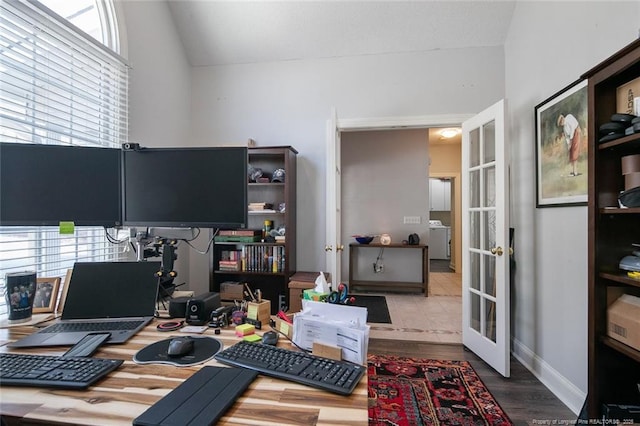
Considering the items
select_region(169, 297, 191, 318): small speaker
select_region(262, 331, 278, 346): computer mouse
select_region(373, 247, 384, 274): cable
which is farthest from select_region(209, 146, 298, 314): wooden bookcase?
select_region(373, 247, 384, 274): cable

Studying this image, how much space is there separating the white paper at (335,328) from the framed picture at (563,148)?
167cm

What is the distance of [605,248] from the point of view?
1223 millimetres

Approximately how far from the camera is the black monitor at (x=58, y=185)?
3.87ft

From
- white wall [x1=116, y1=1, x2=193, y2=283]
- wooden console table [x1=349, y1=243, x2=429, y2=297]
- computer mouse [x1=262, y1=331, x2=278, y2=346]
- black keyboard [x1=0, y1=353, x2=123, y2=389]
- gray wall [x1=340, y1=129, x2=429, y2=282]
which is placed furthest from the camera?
gray wall [x1=340, y1=129, x2=429, y2=282]

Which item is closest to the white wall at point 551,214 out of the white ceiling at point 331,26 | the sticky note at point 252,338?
the white ceiling at point 331,26

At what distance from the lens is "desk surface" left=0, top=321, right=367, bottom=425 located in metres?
0.65

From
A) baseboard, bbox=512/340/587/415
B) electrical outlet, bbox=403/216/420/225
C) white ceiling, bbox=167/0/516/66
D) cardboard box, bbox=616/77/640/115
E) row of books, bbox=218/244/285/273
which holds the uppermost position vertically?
white ceiling, bbox=167/0/516/66

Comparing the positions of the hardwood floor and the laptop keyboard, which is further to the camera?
the hardwood floor

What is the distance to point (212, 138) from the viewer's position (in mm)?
3232

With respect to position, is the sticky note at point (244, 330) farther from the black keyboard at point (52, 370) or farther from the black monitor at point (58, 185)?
the black monitor at point (58, 185)

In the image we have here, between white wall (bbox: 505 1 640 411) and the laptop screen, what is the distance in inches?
92.1

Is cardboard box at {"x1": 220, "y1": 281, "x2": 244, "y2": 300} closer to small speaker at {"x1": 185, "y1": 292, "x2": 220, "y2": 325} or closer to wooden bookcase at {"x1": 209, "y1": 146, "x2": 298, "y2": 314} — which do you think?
wooden bookcase at {"x1": 209, "y1": 146, "x2": 298, "y2": 314}

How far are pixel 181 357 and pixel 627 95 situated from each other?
1980 millimetres

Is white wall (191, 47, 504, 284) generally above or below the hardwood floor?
above
